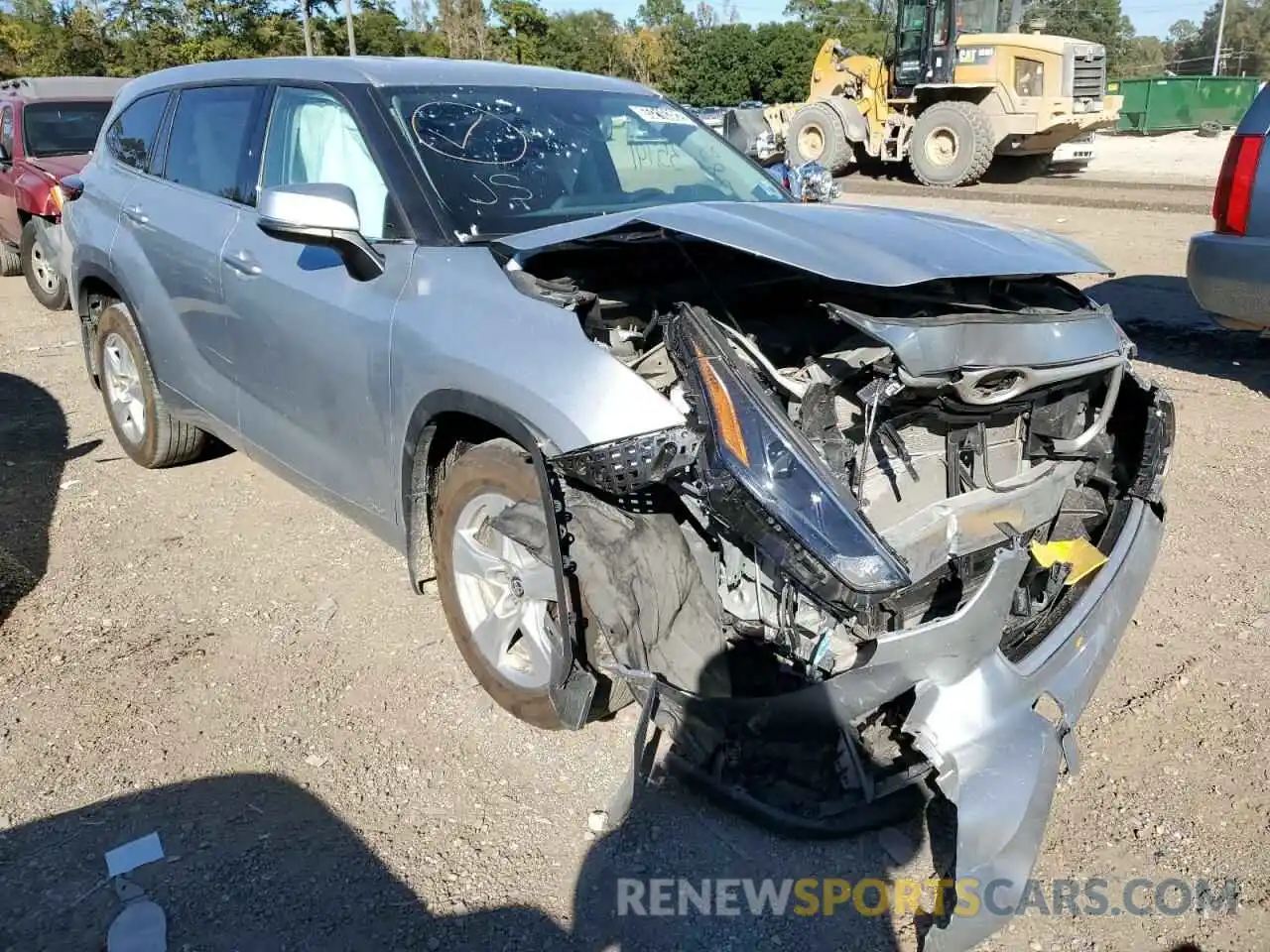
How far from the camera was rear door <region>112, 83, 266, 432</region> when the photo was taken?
13.1 ft

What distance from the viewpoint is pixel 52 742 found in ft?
10.2

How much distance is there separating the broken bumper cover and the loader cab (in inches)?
638

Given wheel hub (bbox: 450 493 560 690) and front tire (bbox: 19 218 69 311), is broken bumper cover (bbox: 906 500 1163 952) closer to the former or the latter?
wheel hub (bbox: 450 493 560 690)

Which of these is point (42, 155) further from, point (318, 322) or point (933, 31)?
point (933, 31)

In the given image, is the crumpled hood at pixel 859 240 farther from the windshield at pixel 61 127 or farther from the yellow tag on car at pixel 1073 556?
the windshield at pixel 61 127

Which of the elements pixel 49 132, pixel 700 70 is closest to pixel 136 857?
pixel 49 132

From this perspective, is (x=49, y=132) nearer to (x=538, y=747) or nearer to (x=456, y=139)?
(x=456, y=139)

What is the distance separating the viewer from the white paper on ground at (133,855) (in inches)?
102

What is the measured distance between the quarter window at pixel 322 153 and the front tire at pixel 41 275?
638 centimetres

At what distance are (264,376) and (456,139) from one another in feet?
3.74

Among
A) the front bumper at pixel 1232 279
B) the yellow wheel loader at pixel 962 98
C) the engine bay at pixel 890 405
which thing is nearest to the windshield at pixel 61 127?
the engine bay at pixel 890 405

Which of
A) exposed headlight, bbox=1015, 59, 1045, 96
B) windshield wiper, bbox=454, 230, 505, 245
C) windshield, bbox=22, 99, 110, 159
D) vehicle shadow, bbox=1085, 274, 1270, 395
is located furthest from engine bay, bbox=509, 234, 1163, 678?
exposed headlight, bbox=1015, 59, 1045, 96

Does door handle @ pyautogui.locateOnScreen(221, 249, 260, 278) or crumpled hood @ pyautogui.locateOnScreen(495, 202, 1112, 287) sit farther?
door handle @ pyautogui.locateOnScreen(221, 249, 260, 278)

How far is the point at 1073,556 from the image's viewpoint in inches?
115
